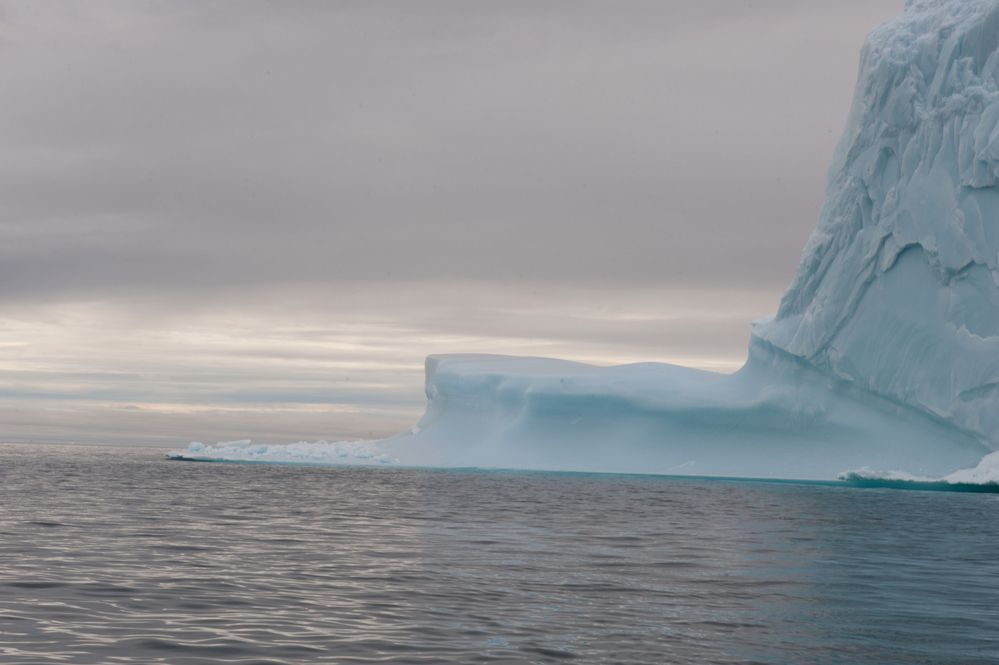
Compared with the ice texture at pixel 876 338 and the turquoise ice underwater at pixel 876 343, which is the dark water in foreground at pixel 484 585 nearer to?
the turquoise ice underwater at pixel 876 343

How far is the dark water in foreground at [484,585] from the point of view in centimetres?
857

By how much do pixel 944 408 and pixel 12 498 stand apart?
2849 centimetres

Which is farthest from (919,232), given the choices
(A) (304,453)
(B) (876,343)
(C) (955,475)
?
(A) (304,453)

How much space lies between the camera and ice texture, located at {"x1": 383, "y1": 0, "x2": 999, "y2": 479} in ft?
115

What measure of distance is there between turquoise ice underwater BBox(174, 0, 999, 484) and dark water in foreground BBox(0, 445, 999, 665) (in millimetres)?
12818

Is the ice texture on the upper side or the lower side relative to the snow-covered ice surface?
upper

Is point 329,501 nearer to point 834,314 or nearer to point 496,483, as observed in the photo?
point 496,483

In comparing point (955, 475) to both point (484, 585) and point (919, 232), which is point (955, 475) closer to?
point (919, 232)

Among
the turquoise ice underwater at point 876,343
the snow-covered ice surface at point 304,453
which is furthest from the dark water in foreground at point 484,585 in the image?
the snow-covered ice surface at point 304,453

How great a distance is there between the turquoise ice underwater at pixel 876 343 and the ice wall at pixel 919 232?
5 cm

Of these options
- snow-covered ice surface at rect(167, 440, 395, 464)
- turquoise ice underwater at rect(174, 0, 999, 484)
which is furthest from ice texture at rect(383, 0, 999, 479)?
snow-covered ice surface at rect(167, 440, 395, 464)

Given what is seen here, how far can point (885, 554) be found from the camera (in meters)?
16.7

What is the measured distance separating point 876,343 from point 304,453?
25.5 m

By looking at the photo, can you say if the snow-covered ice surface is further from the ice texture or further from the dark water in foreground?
the dark water in foreground
